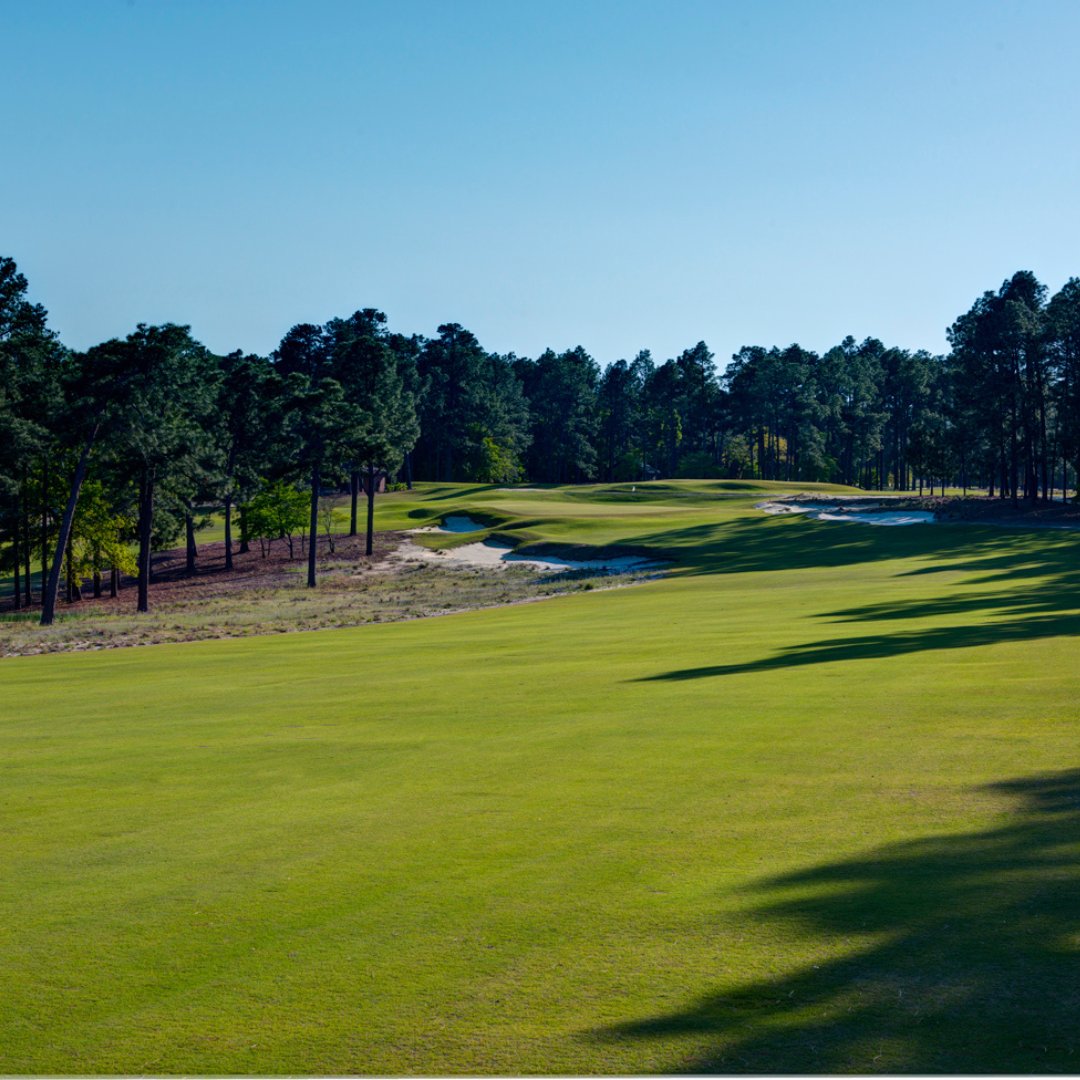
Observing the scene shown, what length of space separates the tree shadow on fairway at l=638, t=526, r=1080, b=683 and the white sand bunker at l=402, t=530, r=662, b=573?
18547 mm

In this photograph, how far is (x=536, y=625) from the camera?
36.2 m

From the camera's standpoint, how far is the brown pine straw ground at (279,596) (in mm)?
43688

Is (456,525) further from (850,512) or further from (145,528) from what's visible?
(145,528)

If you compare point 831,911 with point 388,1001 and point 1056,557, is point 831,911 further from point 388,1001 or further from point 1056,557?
point 1056,557

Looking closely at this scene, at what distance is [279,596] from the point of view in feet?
203

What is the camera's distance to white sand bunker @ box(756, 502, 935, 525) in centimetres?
7762

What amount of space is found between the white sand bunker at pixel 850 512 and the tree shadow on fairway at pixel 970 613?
2252cm

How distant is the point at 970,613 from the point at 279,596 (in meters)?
42.5

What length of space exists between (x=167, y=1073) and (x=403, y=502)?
109 metres

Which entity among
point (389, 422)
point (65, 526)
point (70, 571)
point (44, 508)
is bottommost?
point (70, 571)

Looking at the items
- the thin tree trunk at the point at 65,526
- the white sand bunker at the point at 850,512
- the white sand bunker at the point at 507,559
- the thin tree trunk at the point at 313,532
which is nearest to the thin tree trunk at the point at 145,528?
the thin tree trunk at the point at 65,526

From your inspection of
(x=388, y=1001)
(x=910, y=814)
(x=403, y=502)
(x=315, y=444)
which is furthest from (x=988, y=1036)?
(x=403, y=502)

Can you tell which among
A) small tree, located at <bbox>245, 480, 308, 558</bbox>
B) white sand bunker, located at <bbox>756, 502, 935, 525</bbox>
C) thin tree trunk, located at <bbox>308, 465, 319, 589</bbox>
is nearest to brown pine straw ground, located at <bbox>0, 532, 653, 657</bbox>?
thin tree trunk, located at <bbox>308, 465, 319, 589</bbox>

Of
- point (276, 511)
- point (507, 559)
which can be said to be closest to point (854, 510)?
point (507, 559)
